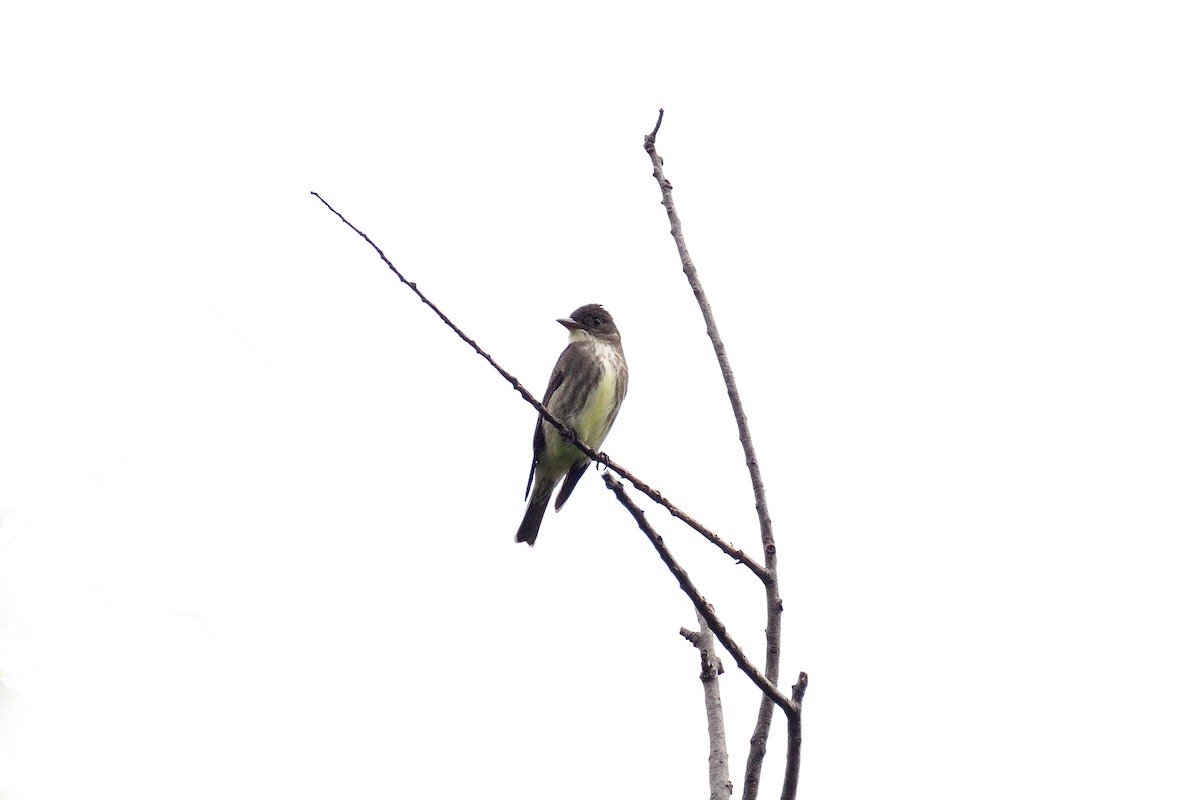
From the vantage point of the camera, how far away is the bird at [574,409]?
9.39 metres

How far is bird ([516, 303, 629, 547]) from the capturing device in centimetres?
939

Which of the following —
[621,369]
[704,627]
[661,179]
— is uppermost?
[621,369]

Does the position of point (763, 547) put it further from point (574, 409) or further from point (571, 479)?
point (571, 479)

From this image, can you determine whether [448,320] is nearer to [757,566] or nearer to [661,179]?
[661,179]

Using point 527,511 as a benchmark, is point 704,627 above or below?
below

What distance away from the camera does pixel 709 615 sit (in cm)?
308

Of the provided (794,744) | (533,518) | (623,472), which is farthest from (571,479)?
(794,744)

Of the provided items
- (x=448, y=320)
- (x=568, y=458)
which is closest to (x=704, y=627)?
(x=448, y=320)

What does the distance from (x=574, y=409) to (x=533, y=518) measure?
3.06 feet

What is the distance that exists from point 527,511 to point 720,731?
6501 mm

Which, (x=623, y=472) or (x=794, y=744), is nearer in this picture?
(x=794, y=744)

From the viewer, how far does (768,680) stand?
10.0 ft

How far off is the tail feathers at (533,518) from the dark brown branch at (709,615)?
21.2 feet

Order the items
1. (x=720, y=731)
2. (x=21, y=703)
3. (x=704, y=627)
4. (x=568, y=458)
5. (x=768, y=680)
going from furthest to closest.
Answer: (x=568, y=458)
(x=704, y=627)
(x=720, y=731)
(x=768, y=680)
(x=21, y=703)
